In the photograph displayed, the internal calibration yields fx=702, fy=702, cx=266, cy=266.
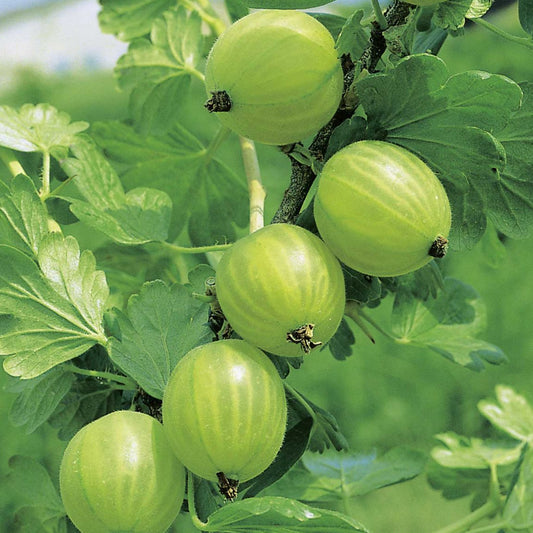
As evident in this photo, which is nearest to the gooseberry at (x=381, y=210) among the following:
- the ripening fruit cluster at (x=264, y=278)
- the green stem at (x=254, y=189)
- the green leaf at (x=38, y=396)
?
the ripening fruit cluster at (x=264, y=278)

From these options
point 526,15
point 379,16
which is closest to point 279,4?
point 379,16

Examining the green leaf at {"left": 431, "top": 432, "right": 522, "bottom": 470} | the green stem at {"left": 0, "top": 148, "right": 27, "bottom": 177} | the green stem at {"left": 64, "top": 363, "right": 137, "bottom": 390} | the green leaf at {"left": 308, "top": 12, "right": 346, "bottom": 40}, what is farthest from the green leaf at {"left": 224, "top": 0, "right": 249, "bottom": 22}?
the green leaf at {"left": 431, "top": 432, "right": 522, "bottom": 470}

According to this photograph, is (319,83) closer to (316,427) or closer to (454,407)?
(316,427)

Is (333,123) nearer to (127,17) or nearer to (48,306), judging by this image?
(48,306)

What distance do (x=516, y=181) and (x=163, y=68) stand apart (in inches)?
14.9

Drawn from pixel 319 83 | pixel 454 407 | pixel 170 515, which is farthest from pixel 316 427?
pixel 454 407

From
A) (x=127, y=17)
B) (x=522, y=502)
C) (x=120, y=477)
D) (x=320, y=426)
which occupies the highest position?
(x=127, y=17)

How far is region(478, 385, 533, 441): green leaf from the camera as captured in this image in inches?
30.5

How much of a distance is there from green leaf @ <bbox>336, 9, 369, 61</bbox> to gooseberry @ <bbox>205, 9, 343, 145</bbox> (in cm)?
1

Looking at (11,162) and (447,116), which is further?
(11,162)

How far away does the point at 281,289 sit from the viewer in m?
0.43

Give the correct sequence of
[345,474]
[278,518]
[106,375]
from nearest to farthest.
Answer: [278,518] → [106,375] → [345,474]

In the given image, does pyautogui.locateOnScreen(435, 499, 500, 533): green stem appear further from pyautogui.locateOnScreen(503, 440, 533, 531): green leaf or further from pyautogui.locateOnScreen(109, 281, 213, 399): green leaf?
pyautogui.locateOnScreen(109, 281, 213, 399): green leaf

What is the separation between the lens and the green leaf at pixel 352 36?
424 millimetres
